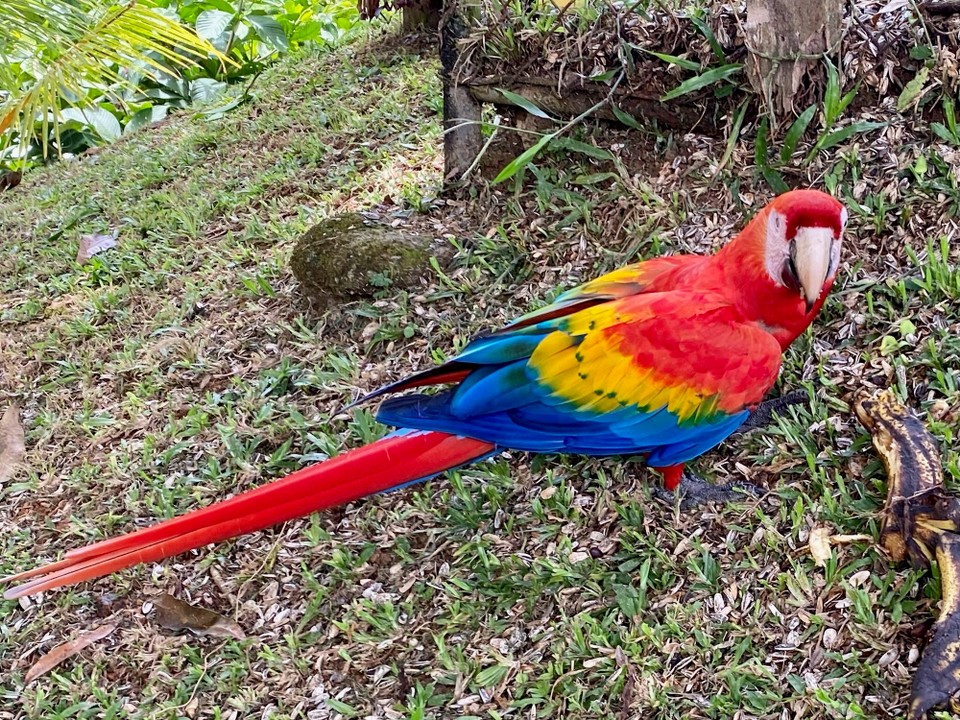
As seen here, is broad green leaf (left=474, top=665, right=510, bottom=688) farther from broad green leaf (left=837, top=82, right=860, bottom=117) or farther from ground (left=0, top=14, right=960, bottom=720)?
broad green leaf (left=837, top=82, right=860, bottom=117)

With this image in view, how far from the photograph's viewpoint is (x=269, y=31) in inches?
199

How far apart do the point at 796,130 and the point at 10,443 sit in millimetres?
2673

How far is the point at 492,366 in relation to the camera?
167 cm

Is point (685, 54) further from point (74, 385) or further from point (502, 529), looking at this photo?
point (74, 385)

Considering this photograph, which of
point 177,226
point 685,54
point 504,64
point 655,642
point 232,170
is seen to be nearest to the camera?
point 655,642

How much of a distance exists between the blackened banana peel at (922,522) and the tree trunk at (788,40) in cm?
94

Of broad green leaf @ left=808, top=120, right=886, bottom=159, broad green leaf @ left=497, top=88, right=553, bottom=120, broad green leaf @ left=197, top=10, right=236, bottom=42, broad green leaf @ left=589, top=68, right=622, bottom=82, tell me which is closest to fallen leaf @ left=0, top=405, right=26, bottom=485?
broad green leaf @ left=497, top=88, right=553, bottom=120

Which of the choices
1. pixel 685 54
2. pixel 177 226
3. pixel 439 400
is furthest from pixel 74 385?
pixel 685 54

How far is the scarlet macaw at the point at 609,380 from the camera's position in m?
1.52

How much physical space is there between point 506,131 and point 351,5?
3.80 m

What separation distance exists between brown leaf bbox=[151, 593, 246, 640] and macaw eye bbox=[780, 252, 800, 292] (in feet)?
4.92

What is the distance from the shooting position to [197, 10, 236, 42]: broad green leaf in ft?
16.1

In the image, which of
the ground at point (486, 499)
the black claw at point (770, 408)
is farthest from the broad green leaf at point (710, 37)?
the black claw at point (770, 408)

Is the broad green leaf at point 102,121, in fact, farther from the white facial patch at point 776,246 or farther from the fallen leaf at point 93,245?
the white facial patch at point 776,246
